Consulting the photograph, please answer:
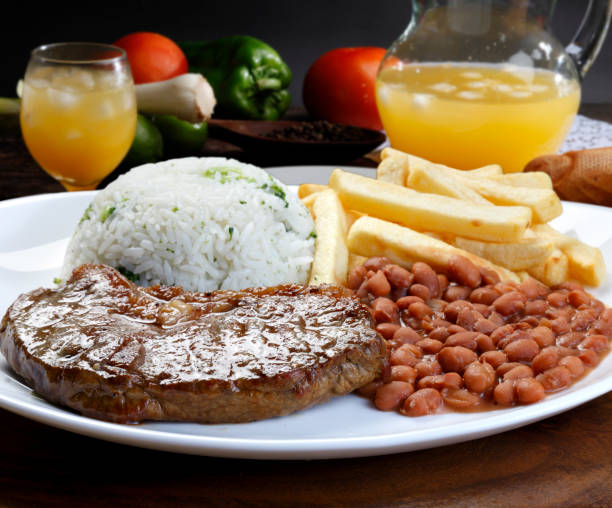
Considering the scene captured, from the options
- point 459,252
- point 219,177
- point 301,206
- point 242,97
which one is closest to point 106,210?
point 219,177

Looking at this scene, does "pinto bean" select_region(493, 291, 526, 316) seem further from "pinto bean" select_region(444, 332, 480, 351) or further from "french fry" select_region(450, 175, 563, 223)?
Result: "french fry" select_region(450, 175, 563, 223)

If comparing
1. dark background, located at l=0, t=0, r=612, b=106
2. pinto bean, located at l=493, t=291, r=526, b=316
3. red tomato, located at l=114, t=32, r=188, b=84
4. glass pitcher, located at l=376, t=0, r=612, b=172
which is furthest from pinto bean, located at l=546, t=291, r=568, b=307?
dark background, located at l=0, t=0, r=612, b=106

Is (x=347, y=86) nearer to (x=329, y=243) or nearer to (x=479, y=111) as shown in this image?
(x=479, y=111)

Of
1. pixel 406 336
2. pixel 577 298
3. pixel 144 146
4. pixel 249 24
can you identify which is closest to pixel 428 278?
pixel 406 336

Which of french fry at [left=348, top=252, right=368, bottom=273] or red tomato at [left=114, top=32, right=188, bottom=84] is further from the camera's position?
red tomato at [left=114, top=32, right=188, bottom=84]

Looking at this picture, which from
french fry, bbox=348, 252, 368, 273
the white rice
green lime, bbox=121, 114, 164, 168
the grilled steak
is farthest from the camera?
green lime, bbox=121, 114, 164, 168

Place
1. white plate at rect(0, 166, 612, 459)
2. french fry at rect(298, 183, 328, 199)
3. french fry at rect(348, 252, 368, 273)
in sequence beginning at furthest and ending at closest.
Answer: french fry at rect(298, 183, 328, 199) < french fry at rect(348, 252, 368, 273) < white plate at rect(0, 166, 612, 459)

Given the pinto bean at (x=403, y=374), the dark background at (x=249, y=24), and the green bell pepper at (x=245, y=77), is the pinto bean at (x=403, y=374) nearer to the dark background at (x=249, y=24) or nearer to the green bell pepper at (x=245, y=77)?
the green bell pepper at (x=245, y=77)
